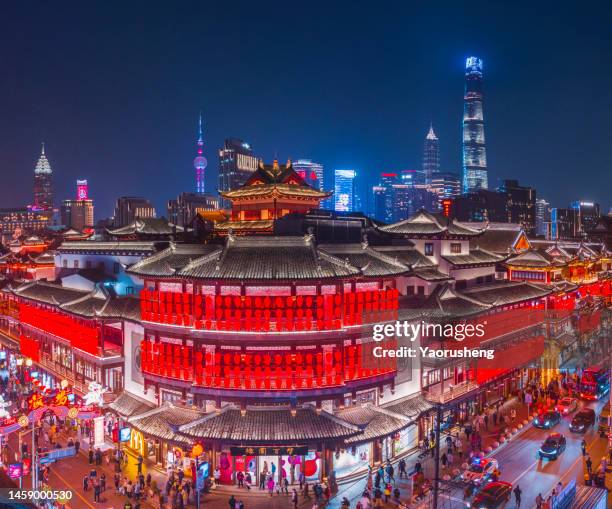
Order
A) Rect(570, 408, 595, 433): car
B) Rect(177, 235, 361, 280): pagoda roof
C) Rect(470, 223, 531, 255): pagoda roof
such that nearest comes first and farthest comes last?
Rect(177, 235, 361, 280): pagoda roof
Rect(570, 408, 595, 433): car
Rect(470, 223, 531, 255): pagoda roof

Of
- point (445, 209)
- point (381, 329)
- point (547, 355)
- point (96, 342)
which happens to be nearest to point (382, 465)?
point (381, 329)

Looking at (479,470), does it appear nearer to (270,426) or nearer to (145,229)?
(270,426)

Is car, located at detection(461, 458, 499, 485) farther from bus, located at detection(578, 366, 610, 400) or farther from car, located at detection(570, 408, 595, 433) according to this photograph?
bus, located at detection(578, 366, 610, 400)

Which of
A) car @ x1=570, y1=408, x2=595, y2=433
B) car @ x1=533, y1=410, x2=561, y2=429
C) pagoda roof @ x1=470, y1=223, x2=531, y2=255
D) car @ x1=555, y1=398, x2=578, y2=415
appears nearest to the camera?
car @ x1=570, y1=408, x2=595, y2=433

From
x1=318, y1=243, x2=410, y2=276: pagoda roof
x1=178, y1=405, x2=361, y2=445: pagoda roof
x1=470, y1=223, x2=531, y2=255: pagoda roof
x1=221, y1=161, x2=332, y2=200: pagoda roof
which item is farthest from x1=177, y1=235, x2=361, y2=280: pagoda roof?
x1=470, y1=223, x2=531, y2=255: pagoda roof

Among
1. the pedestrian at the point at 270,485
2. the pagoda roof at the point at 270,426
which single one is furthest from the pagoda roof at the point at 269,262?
the pedestrian at the point at 270,485

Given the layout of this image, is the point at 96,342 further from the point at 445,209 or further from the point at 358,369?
the point at 445,209
